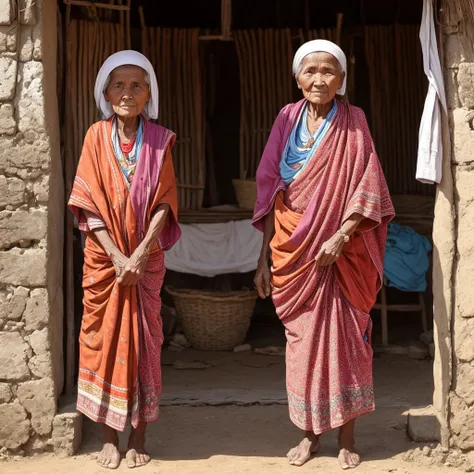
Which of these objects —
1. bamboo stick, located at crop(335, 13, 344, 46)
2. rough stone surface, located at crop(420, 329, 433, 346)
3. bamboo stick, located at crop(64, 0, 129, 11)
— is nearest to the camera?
bamboo stick, located at crop(64, 0, 129, 11)

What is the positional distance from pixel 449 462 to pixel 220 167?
440 cm

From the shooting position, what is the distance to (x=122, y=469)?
4.84m

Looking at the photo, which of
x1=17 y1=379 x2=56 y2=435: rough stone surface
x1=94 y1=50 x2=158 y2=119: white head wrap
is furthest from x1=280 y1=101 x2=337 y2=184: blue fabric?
x1=17 y1=379 x2=56 y2=435: rough stone surface

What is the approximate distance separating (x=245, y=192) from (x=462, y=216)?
3.10 meters

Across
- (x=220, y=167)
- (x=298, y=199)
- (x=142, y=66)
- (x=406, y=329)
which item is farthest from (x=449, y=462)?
(x=220, y=167)

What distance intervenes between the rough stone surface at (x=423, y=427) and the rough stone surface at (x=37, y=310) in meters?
2.17

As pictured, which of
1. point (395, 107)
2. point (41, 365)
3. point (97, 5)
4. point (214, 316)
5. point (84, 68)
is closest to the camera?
point (41, 365)

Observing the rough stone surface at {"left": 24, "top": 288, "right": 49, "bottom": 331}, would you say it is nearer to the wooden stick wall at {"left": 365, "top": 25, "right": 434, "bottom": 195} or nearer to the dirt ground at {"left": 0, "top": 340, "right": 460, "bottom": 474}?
the dirt ground at {"left": 0, "top": 340, "right": 460, "bottom": 474}

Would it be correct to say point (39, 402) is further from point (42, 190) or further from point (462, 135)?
point (462, 135)

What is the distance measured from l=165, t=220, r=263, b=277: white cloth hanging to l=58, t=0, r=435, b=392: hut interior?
0.13 m

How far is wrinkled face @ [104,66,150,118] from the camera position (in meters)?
4.79

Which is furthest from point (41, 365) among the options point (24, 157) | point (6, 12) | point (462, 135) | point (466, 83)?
point (466, 83)

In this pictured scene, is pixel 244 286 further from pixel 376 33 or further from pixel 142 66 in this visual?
pixel 142 66

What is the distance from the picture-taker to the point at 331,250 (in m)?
4.73
